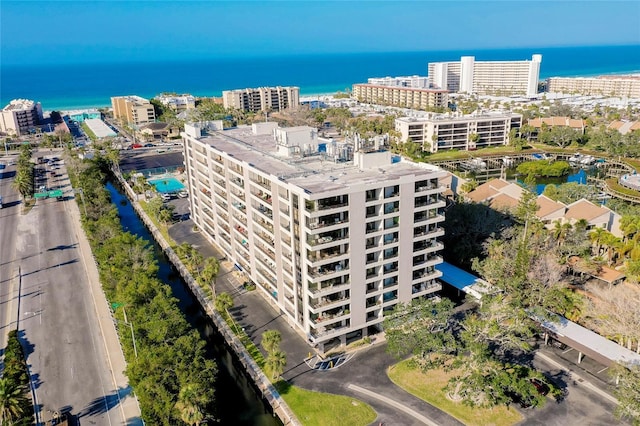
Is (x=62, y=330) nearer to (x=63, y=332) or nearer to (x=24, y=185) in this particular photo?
(x=63, y=332)

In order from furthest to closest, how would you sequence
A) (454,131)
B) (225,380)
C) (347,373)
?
(454,131)
(225,380)
(347,373)

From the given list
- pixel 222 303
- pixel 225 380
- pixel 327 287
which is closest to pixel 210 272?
pixel 222 303

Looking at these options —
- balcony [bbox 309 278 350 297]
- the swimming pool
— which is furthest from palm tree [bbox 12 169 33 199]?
balcony [bbox 309 278 350 297]

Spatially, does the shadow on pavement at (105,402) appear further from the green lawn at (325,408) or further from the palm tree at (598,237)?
the palm tree at (598,237)

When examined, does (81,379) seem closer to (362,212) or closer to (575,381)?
(362,212)

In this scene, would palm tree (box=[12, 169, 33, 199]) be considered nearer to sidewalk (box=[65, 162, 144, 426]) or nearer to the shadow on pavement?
sidewalk (box=[65, 162, 144, 426])

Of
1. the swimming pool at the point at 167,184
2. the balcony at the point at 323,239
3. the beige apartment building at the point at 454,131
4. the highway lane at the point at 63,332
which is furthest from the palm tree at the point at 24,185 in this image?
the beige apartment building at the point at 454,131
